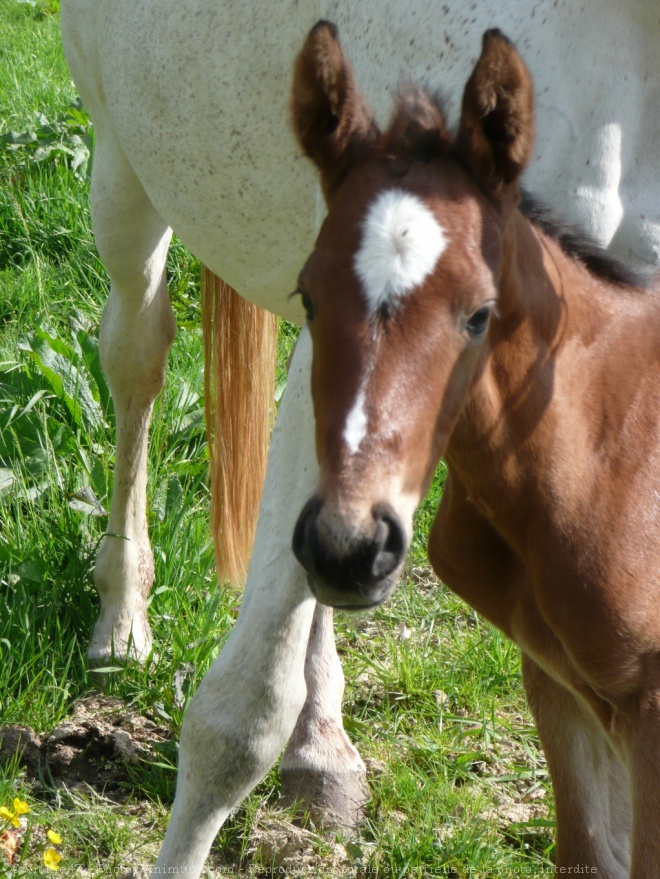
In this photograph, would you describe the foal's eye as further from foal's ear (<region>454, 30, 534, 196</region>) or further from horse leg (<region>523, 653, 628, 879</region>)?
horse leg (<region>523, 653, 628, 879</region>)

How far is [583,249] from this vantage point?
6.68 feet

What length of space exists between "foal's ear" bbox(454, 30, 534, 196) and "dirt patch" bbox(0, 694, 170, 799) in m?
1.68

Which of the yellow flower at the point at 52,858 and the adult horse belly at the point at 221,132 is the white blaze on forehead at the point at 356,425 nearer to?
the adult horse belly at the point at 221,132

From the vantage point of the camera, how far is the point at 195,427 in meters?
3.83

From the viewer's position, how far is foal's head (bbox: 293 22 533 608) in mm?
1554

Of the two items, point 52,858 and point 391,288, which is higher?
point 391,288

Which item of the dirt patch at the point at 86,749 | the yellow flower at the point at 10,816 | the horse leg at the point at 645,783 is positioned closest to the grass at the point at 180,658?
the dirt patch at the point at 86,749

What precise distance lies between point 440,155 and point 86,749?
1.75m

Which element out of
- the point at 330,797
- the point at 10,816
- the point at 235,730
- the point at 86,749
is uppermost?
the point at 235,730

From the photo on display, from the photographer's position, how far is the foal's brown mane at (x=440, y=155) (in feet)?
5.67

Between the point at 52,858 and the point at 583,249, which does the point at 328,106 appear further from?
the point at 52,858

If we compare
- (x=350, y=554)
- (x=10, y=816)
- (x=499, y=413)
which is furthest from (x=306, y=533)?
(x=10, y=816)

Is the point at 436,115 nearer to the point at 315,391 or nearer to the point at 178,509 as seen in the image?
the point at 315,391

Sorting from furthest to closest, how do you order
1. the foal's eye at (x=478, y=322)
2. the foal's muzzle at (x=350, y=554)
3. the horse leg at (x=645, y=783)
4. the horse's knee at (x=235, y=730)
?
the horse's knee at (x=235, y=730) < the horse leg at (x=645, y=783) < the foal's eye at (x=478, y=322) < the foal's muzzle at (x=350, y=554)
